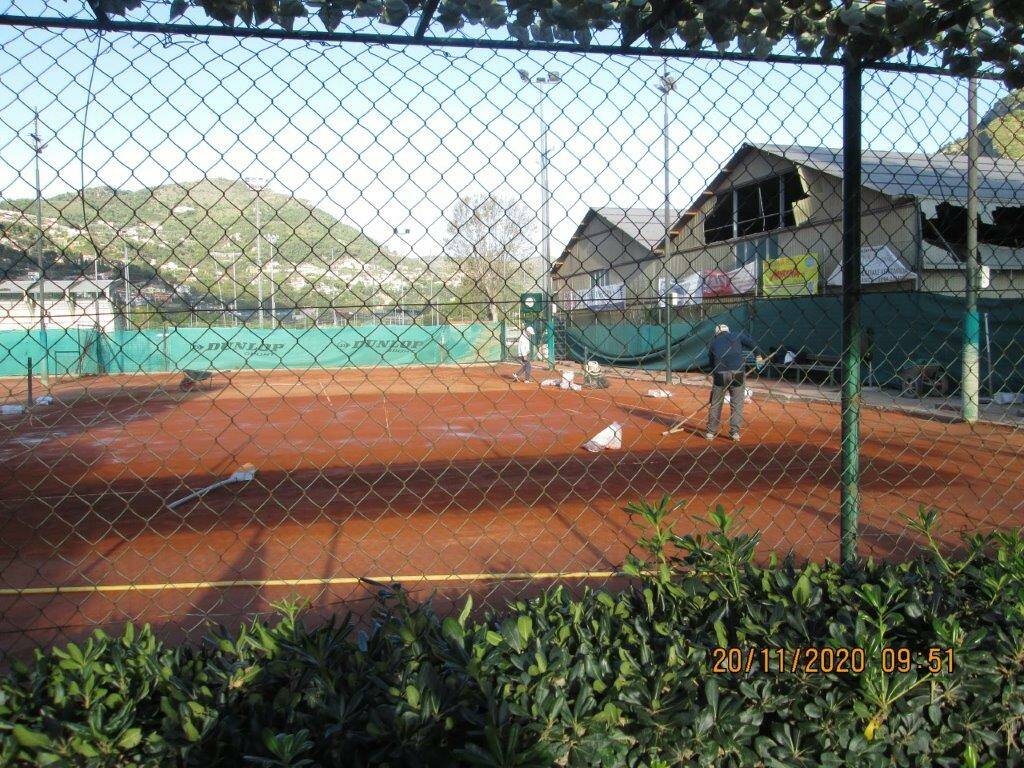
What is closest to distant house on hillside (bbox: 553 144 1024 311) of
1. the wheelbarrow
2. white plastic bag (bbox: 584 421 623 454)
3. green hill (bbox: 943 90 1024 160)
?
green hill (bbox: 943 90 1024 160)

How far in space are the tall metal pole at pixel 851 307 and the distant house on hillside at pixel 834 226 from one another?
281 millimetres

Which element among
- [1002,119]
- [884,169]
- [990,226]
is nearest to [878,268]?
[990,226]

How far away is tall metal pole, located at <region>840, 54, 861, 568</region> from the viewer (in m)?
2.75

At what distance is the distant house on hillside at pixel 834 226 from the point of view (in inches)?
145

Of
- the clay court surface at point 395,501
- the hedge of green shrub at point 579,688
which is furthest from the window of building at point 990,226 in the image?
the hedge of green shrub at point 579,688

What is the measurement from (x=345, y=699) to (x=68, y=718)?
25.8 inches

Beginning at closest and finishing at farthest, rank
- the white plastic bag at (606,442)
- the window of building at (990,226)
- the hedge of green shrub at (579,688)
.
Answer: the hedge of green shrub at (579,688)
the window of building at (990,226)
the white plastic bag at (606,442)

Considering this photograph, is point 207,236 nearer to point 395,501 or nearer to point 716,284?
point 395,501

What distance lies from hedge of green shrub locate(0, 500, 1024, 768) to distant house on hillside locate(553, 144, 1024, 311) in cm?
157

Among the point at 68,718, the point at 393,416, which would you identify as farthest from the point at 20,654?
the point at 393,416

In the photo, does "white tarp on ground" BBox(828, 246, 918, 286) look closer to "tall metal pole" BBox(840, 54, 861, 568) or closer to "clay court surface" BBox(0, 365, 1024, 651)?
"tall metal pole" BBox(840, 54, 861, 568)

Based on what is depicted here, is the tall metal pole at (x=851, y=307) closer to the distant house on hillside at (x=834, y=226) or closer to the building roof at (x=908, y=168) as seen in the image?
the building roof at (x=908, y=168)

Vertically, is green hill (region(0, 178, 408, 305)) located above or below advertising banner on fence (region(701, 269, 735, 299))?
above

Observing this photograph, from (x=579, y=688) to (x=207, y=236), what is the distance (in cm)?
181
